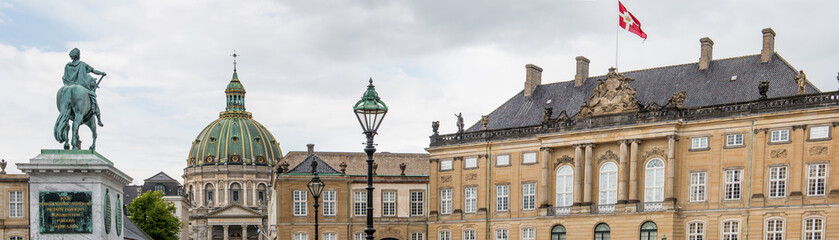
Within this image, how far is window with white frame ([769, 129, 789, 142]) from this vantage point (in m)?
49.8

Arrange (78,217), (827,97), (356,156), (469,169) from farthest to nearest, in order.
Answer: (356,156)
(469,169)
(827,97)
(78,217)

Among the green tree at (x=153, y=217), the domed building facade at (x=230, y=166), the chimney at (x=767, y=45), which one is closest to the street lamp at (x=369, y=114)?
the chimney at (x=767, y=45)

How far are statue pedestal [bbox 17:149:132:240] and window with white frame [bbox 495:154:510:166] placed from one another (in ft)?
134

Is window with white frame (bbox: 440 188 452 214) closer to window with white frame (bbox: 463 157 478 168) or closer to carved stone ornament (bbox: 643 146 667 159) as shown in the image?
window with white frame (bbox: 463 157 478 168)

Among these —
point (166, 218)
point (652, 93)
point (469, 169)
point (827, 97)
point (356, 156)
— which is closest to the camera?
point (827, 97)

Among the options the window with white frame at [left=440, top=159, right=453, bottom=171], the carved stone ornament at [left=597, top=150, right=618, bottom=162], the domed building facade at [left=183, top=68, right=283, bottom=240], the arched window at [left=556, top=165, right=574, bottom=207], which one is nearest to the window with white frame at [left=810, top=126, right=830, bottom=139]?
the carved stone ornament at [left=597, top=150, right=618, bottom=162]

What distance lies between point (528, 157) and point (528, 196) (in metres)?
2.38

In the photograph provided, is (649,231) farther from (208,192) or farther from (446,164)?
(208,192)

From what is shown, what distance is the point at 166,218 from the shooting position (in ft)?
328

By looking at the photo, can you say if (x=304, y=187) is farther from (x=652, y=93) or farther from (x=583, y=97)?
(x=652, y=93)

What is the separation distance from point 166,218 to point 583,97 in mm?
52863

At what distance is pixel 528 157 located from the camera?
60.4 meters

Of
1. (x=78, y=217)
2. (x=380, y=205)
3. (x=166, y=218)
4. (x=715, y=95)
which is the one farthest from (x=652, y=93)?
(x=166, y=218)

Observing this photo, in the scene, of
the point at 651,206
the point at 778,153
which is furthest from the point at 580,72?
the point at 778,153
